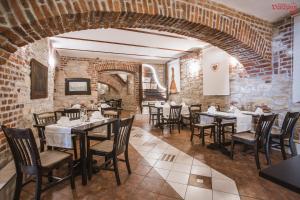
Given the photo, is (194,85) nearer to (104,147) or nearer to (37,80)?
(104,147)

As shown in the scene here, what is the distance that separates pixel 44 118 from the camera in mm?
3373

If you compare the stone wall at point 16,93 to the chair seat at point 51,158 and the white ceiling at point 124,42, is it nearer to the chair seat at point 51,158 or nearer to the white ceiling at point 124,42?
the chair seat at point 51,158

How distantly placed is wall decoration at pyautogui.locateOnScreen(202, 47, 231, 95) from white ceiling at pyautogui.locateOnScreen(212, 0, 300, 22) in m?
1.51

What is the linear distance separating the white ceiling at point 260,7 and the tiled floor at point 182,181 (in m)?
2.76

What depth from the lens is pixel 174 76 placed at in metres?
7.84

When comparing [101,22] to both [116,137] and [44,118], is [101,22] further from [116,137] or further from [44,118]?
[44,118]

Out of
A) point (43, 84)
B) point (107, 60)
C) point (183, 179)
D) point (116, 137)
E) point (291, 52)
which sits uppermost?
point (107, 60)

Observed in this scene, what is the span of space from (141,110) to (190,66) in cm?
310

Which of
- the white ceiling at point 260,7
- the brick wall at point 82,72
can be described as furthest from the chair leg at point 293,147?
the brick wall at point 82,72

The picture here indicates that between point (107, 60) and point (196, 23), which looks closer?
point (196, 23)

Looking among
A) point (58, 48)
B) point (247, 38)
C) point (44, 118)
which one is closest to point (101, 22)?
point (44, 118)

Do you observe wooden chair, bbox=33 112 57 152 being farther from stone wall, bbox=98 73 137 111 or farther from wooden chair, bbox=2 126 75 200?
stone wall, bbox=98 73 137 111

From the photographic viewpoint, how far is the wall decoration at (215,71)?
16.5 ft

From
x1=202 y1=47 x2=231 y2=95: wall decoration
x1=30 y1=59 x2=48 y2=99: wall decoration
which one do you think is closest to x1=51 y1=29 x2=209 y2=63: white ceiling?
x1=202 y1=47 x2=231 y2=95: wall decoration
